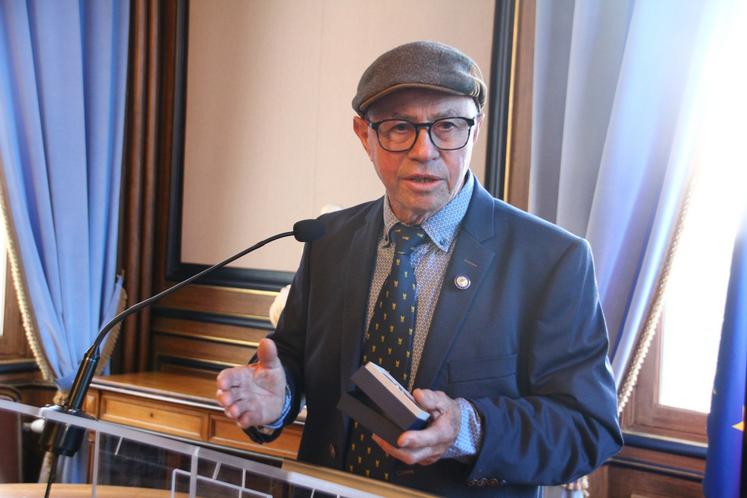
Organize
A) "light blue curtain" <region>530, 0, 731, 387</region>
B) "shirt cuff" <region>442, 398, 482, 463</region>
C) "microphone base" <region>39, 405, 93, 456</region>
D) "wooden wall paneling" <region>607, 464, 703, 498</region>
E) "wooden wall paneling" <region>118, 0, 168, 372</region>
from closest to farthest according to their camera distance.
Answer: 1. "microphone base" <region>39, 405, 93, 456</region>
2. "shirt cuff" <region>442, 398, 482, 463</region>
3. "light blue curtain" <region>530, 0, 731, 387</region>
4. "wooden wall paneling" <region>607, 464, 703, 498</region>
5. "wooden wall paneling" <region>118, 0, 168, 372</region>

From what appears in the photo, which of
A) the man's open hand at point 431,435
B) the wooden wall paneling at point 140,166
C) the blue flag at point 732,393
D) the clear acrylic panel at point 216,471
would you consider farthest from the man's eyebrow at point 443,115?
the wooden wall paneling at point 140,166

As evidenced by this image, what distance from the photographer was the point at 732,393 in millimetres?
1782

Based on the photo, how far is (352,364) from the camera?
1.26 metres

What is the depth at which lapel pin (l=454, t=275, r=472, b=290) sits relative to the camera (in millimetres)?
1230

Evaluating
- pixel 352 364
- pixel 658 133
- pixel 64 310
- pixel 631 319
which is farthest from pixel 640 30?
pixel 64 310

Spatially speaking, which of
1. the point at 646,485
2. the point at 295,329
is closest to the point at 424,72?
the point at 295,329

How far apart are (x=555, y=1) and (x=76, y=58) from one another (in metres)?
1.84

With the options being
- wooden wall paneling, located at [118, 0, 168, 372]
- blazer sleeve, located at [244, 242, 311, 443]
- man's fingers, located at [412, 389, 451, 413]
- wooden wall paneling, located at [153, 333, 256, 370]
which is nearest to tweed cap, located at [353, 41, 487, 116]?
blazer sleeve, located at [244, 242, 311, 443]

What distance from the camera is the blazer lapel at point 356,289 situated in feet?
4.17

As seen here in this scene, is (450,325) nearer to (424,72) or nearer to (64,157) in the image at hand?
(424,72)

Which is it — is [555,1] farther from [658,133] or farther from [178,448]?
[178,448]

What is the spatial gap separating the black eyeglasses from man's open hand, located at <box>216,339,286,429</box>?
39 centimetres

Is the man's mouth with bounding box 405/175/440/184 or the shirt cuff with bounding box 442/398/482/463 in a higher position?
the man's mouth with bounding box 405/175/440/184

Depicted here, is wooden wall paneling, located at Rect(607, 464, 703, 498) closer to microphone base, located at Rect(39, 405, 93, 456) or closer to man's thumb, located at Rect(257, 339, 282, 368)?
man's thumb, located at Rect(257, 339, 282, 368)
